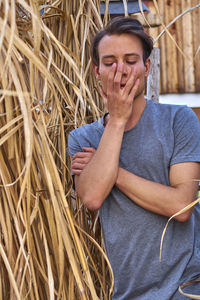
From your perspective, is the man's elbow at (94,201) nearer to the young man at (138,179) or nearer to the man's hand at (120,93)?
the young man at (138,179)

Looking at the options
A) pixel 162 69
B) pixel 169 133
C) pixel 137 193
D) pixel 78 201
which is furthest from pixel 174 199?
pixel 162 69

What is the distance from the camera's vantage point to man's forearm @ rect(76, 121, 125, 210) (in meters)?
1.57

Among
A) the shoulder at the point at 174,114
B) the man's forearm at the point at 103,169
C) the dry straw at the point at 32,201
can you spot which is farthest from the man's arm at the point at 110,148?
the dry straw at the point at 32,201

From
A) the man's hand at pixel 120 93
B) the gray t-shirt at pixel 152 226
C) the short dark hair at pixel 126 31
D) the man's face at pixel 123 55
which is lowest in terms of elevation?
the gray t-shirt at pixel 152 226

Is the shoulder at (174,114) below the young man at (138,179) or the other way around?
the other way around

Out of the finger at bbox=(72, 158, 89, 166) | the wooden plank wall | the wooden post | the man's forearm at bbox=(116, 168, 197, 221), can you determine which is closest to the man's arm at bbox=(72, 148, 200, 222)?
the man's forearm at bbox=(116, 168, 197, 221)

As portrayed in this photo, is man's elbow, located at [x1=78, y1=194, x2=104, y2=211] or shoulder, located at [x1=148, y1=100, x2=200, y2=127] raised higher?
shoulder, located at [x1=148, y1=100, x2=200, y2=127]

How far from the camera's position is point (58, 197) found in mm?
1226

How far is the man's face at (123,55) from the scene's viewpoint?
1634mm

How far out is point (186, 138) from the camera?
1619 mm

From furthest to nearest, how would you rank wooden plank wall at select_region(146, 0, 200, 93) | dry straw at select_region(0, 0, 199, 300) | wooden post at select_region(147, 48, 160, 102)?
1. wooden plank wall at select_region(146, 0, 200, 93)
2. wooden post at select_region(147, 48, 160, 102)
3. dry straw at select_region(0, 0, 199, 300)

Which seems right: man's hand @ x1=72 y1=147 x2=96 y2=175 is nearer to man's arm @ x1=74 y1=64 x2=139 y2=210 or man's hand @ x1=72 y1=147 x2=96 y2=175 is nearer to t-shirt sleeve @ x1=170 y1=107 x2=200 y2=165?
man's arm @ x1=74 y1=64 x2=139 y2=210

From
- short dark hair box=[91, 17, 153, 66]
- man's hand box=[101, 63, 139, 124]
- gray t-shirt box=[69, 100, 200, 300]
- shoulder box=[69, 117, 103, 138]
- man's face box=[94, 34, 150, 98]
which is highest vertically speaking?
short dark hair box=[91, 17, 153, 66]

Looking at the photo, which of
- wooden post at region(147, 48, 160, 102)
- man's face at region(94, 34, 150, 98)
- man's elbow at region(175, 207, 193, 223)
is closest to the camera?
man's elbow at region(175, 207, 193, 223)
